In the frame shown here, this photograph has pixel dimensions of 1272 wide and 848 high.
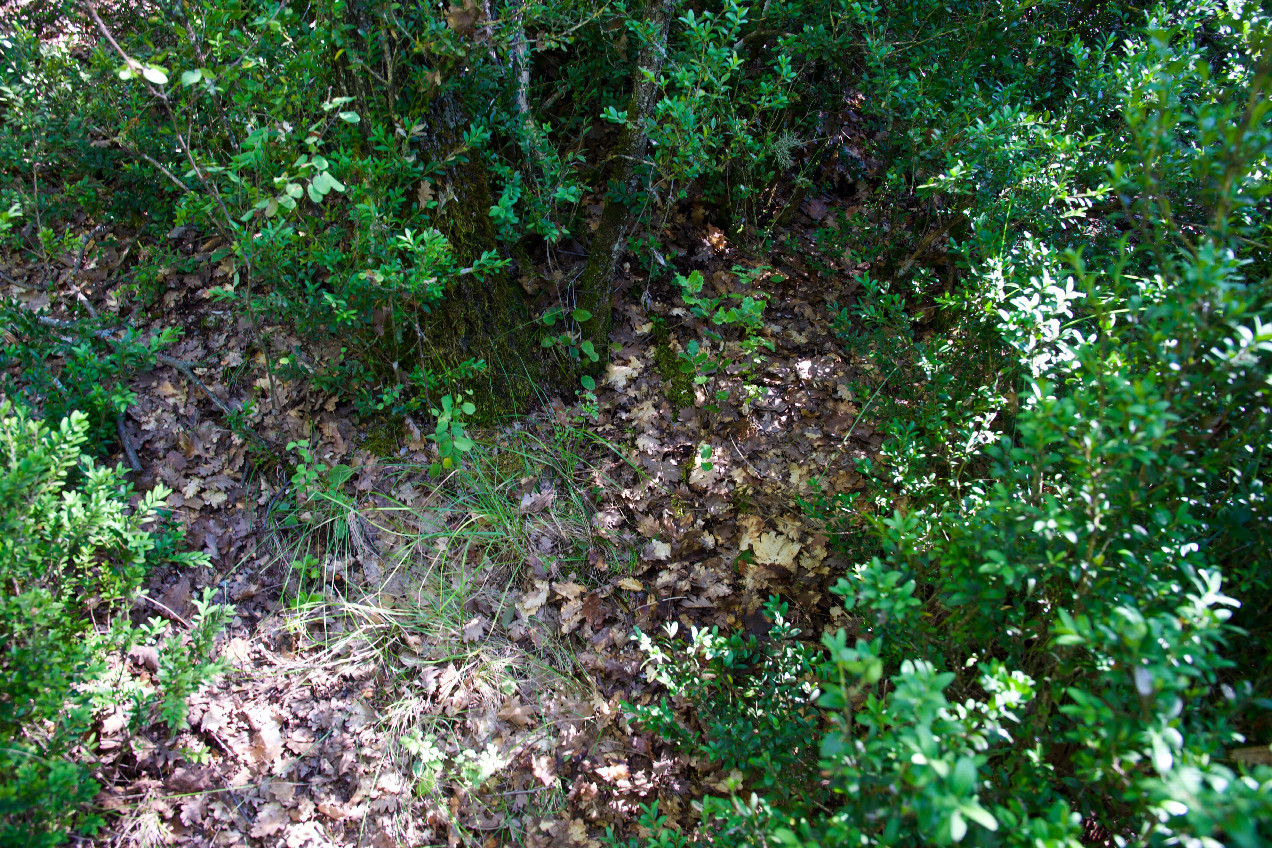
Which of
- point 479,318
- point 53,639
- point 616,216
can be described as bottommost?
point 53,639

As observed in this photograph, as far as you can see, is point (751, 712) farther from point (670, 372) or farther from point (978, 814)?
point (670, 372)

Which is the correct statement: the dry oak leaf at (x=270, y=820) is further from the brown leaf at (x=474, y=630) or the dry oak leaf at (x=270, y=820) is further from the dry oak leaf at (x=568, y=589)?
the dry oak leaf at (x=568, y=589)

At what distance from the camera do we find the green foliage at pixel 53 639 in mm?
1733

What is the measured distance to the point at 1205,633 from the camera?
1203 millimetres

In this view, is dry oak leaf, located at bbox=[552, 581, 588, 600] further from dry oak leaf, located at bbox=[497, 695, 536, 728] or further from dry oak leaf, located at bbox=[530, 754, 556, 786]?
dry oak leaf, located at bbox=[530, 754, 556, 786]

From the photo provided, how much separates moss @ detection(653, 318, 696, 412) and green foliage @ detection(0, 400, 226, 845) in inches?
79.6

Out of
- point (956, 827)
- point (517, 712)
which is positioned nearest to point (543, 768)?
point (517, 712)

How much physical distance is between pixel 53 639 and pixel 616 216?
Answer: 8.62 feet

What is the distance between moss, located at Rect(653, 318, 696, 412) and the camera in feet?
10.8

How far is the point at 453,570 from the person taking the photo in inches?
110

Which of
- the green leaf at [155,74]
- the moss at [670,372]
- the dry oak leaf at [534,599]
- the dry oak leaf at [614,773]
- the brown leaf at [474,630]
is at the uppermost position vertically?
the green leaf at [155,74]

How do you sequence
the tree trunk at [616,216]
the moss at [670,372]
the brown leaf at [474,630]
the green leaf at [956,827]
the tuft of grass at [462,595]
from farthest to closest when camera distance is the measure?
the moss at [670,372]
the tree trunk at [616,216]
the brown leaf at [474,630]
the tuft of grass at [462,595]
the green leaf at [956,827]

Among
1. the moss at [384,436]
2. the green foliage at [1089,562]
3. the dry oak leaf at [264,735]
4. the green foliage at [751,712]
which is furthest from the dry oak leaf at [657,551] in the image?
the dry oak leaf at [264,735]

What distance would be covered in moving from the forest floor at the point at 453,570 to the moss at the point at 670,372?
0.02 meters
